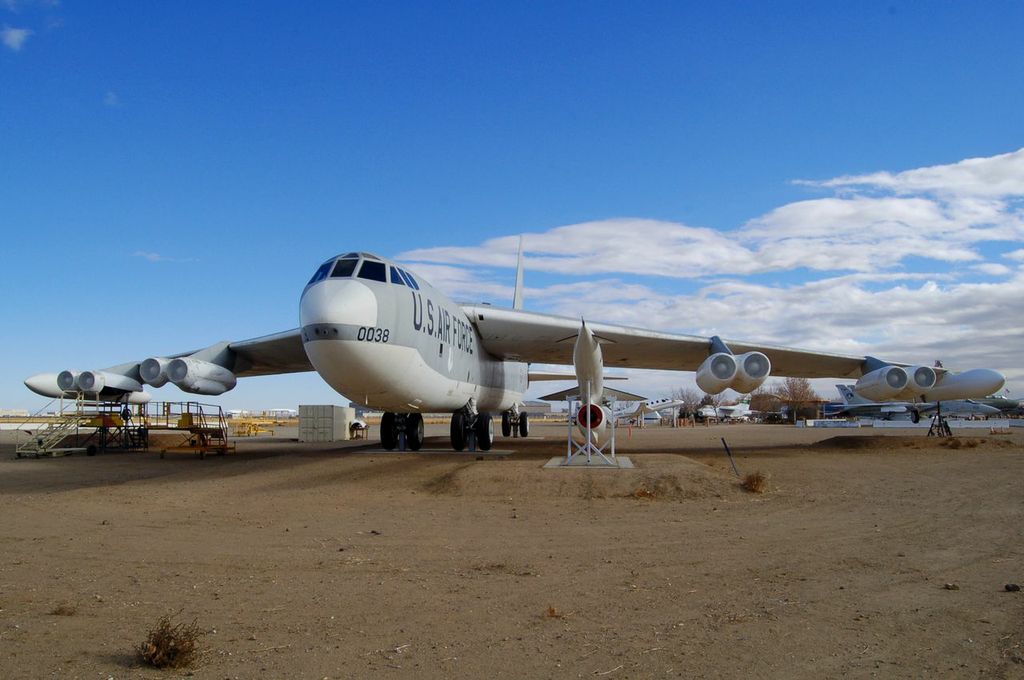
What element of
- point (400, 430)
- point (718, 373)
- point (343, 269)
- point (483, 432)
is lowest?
point (483, 432)

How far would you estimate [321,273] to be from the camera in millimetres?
13008

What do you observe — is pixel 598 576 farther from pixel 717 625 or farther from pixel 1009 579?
pixel 1009 579

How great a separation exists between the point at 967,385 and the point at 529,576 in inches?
727

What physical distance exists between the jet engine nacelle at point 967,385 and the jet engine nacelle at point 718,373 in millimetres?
7729

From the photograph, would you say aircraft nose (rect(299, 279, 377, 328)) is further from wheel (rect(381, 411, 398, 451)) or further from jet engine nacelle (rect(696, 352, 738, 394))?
jet engine nacelle (rect(696, 352, 738, 394))

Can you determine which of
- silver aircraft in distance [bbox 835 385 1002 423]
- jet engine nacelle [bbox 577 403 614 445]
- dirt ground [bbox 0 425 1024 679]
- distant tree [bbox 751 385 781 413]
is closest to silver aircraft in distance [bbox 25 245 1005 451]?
jet engine nacelle [bbox 577 403 614 445]

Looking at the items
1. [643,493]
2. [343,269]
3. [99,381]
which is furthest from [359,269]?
[99,381]

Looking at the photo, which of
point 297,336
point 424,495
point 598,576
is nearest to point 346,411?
point 297,336

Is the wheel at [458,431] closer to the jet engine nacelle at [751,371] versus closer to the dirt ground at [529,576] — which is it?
the dirt ground at [529,576]

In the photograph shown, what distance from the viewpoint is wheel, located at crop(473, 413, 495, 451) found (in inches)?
792

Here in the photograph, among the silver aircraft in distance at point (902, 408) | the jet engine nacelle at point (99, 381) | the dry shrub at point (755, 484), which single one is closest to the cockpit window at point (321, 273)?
the dry shrub at point (755, 484)

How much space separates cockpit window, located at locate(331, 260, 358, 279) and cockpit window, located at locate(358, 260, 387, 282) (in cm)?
17

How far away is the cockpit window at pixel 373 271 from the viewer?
13035 mm

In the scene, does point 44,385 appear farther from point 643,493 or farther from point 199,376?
point 643,493
